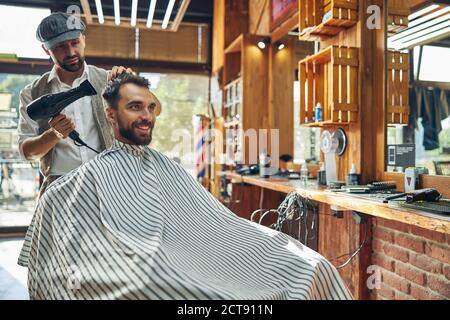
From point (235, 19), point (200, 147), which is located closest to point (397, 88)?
point (235, 19)

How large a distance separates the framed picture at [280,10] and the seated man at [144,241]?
103 inches

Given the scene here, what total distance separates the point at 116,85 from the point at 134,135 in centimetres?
21

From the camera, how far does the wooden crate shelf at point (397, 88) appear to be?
8.15 ft

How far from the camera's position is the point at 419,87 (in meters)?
2.39

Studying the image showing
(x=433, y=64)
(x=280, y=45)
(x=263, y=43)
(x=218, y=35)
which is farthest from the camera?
(x=218, y=35)

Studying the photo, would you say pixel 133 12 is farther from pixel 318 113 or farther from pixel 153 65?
pixel 153 65

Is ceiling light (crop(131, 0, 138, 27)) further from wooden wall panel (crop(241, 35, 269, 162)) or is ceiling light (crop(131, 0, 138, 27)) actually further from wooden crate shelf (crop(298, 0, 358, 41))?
wooden crate shelf (crop(298, 0, 358, 41))

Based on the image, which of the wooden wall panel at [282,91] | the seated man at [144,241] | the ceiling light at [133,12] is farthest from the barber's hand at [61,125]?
the wooden wall panel at [282,91]

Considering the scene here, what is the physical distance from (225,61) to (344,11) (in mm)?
2666

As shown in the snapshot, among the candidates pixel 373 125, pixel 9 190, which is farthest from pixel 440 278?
pixel 9 190

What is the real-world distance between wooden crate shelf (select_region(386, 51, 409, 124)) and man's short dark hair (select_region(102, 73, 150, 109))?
5.07 ft

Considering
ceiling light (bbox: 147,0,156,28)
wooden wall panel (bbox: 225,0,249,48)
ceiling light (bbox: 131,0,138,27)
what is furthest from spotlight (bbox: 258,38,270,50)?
ceiling light (bbox: 131,0,138,27)

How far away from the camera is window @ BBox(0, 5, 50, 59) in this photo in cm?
526
